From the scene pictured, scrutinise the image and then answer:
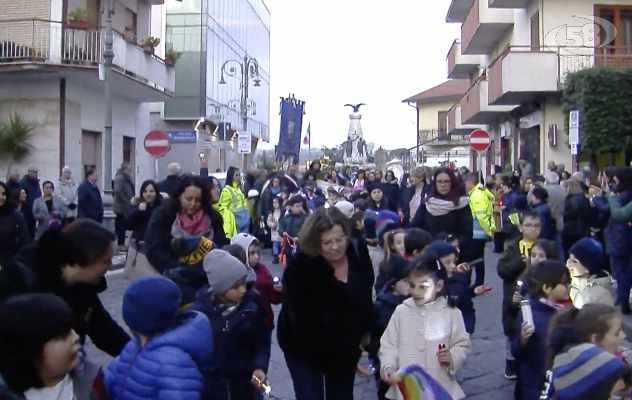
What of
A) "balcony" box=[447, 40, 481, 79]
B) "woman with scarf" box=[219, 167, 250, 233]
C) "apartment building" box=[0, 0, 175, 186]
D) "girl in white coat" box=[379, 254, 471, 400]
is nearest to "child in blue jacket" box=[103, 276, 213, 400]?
"girl in white coat" box=[379, 254, 471, 400]

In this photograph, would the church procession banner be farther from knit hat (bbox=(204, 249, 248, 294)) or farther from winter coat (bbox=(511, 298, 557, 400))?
knit hat (bbox=(204, 249, 248, 294))

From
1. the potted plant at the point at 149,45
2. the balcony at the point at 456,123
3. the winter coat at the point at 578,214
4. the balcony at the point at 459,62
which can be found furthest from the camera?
the balcony at the point at 456,123

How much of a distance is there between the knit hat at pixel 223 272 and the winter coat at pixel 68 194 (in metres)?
13.2

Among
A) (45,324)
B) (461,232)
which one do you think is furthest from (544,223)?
(45,324)

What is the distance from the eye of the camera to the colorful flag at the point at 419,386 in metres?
4.60

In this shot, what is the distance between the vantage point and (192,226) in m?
6.41

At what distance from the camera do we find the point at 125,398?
11.9 ft

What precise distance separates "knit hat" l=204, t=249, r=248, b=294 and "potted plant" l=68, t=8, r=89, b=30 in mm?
19572

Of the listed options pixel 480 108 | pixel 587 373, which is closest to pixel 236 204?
pixel 587 373

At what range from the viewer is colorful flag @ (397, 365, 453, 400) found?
4602 mm

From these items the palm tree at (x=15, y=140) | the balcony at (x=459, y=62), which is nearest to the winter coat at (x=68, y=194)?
the palm tree at (x=15, y=140)

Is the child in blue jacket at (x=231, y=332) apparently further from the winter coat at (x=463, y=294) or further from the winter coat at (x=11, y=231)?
the winter coat at (x=11, y=231)

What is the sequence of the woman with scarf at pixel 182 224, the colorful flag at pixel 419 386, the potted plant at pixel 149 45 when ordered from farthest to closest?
the potted plant at pixel 149 45
the woman with scarf at pixel 182 224
the colorful flag at pixel 419 386

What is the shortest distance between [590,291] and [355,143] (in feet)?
150
